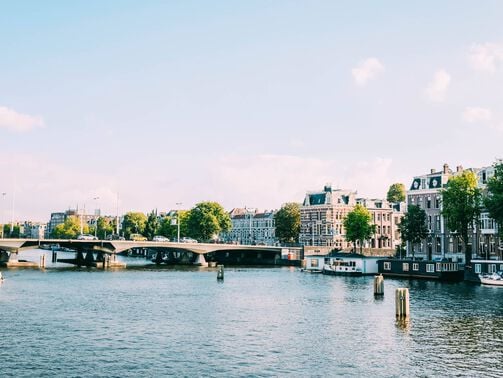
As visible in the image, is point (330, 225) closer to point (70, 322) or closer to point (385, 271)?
point (385, 271)

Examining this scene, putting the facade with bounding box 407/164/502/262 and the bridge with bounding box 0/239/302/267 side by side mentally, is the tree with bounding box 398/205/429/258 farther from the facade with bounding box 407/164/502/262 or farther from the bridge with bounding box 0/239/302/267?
the bridge with bounding box 0/239/302/267

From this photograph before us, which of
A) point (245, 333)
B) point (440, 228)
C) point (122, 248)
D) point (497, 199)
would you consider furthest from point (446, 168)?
point (245, 333)

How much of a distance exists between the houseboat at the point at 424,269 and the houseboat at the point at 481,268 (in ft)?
9.59

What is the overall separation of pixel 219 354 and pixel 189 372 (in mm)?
5935

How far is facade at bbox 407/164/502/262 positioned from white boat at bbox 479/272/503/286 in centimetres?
2031

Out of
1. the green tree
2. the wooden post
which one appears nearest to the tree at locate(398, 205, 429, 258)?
the green tree

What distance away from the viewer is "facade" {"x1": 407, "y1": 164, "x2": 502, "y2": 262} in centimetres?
12756

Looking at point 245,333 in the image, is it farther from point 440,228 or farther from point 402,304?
point 440,228

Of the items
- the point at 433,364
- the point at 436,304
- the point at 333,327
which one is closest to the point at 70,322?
the point at 333,327

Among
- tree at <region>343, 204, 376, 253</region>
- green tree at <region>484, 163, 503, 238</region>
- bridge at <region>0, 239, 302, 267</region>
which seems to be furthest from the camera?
tree at <region>343, 204, 376, 253</region>

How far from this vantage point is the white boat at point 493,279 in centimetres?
10223

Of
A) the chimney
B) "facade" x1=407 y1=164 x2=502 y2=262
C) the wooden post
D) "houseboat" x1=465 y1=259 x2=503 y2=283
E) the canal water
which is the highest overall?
the chimney

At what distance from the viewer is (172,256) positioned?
197625 millimetres

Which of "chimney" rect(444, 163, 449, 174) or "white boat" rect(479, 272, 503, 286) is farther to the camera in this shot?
"chimney" rect(444, 163, 449, 174)
